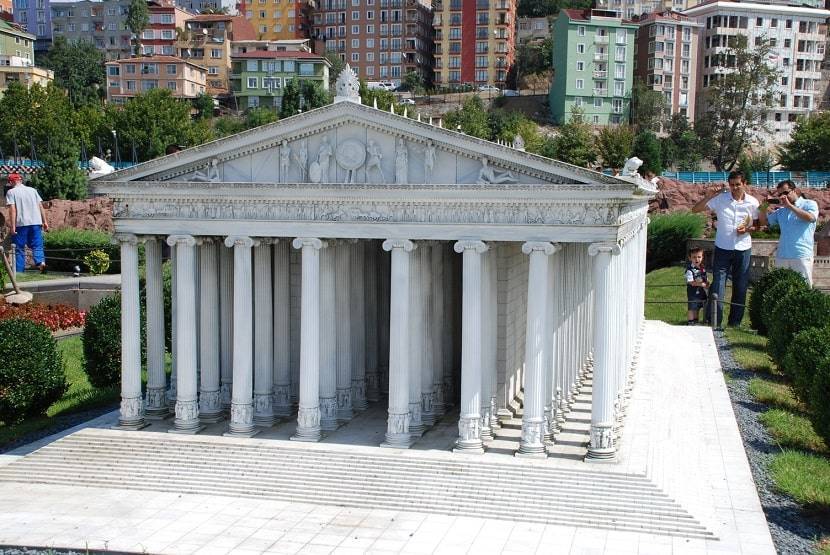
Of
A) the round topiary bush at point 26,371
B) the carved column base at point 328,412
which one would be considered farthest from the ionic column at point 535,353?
the round topiary bush at point 26,371

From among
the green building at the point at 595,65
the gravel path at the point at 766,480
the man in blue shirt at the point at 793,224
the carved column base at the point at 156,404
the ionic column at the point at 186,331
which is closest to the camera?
the gravel path at the point at 766,480

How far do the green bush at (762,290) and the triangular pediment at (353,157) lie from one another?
13.4 meters

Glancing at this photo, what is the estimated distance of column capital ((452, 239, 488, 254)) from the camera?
20.4 meters

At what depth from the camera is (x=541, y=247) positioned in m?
19.9

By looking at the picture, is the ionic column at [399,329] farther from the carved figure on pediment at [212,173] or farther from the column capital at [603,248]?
the carved figure on pediment at [212,173]

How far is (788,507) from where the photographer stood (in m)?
18.3

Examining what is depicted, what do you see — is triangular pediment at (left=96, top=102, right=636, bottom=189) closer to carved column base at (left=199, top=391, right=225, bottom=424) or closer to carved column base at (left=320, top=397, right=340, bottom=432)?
carved column base at (left=320, top=397, right=340, bottom=432)

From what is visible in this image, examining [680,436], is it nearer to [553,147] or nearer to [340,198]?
[340,198]

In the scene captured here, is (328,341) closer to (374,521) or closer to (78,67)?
(374,521)

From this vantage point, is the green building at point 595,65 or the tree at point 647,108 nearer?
the tree at point 647,108

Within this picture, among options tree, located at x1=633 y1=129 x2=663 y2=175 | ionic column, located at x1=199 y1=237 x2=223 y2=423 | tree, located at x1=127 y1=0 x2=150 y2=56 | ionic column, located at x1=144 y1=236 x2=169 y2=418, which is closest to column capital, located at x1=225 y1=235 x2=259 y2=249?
ionic column, located at x1=199 y1=237 x2=223 y2=423

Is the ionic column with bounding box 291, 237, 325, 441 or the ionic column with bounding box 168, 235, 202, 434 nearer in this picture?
the ionic column with bounding box 291, 237, 325, 441

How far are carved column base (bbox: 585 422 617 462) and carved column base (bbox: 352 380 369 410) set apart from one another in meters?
6.74

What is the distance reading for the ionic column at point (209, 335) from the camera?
23703 mm
